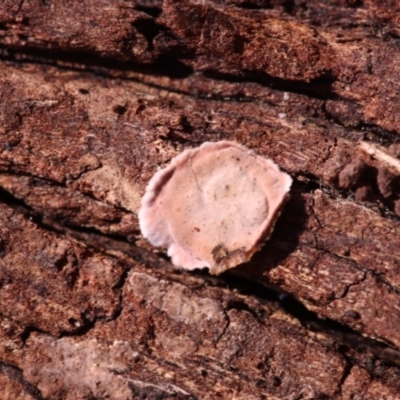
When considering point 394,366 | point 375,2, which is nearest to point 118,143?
→ point 375,2

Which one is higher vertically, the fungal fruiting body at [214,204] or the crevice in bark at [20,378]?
the fungal fruiting body at [214,204]

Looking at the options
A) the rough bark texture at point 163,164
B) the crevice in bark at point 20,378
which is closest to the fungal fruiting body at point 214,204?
the rough bark texture at point 163,164

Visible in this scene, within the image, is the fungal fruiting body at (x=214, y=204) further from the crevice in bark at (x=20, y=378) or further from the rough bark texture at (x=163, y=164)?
the crevice in bark at (x=20, y=378)

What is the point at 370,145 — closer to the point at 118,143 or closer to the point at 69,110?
the point at 118,143

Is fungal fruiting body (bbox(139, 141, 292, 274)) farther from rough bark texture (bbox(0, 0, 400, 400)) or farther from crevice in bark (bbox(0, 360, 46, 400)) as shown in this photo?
crevice in bark (bbox(0, 360, 46, 400))

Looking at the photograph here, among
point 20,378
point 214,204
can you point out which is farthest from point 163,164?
point 20,378

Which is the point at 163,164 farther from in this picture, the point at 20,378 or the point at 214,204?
the point at 20,378
